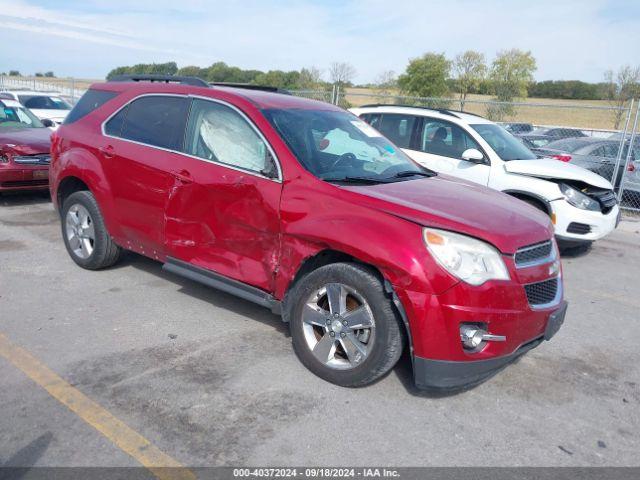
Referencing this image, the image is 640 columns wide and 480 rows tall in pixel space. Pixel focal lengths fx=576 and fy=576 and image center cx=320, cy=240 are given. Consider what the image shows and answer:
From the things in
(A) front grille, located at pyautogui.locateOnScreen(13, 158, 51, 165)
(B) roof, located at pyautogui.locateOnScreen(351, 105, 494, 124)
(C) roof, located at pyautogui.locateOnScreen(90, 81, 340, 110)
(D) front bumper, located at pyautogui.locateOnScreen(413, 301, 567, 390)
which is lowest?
(D) front bumper, located at pyautogui.locateOnScreen(413, 301, 567, 390)

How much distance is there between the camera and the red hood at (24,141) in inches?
323

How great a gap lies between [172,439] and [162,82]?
3351mm

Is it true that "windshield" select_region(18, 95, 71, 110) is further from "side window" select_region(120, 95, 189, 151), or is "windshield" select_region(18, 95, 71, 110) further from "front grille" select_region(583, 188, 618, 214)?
"front grille" select_region(583, 188, 618, 214)

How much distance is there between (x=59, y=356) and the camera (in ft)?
12.8

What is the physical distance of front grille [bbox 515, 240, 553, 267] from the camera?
11.4 ft

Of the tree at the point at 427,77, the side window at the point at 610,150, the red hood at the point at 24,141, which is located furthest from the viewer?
the tree at the point at 427,77

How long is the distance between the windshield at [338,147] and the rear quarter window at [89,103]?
203cm

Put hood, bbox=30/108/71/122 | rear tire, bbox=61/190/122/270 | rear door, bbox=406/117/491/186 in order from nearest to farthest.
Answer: rear tire, bbox=61/190/122/270, rear door, bbox=406/117/491/186, hood, bbox=30/108/71/122

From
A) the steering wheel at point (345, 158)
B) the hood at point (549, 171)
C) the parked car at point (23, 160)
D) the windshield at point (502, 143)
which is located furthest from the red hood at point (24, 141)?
the hood at point (549, 171)

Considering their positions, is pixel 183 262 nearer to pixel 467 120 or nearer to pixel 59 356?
pixel 59 356

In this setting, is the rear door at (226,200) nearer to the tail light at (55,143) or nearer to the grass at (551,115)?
the tail light at (55,143)

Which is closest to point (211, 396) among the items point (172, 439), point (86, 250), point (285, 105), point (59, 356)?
point (172, 439)

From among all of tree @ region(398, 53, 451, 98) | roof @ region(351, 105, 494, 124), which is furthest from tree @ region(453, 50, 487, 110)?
roof @ region(351, 105, 494, 124)

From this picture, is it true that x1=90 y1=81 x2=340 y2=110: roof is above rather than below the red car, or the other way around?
above
